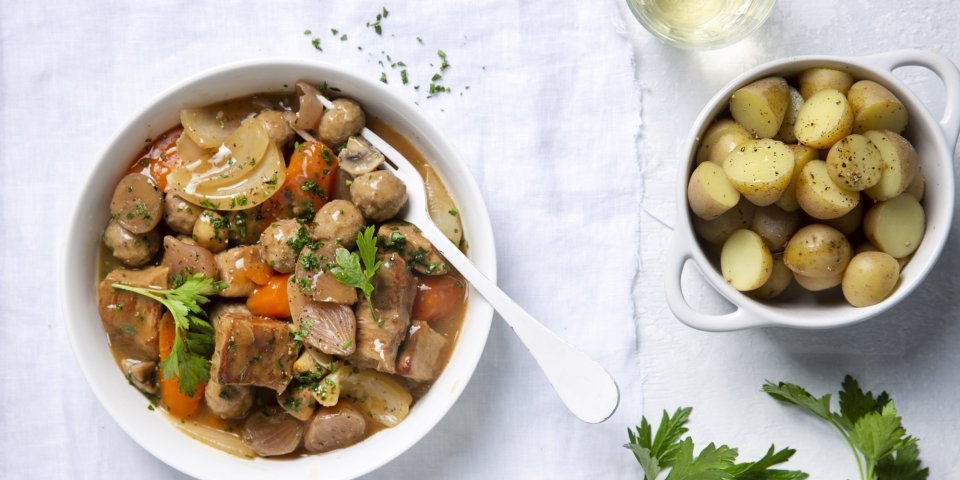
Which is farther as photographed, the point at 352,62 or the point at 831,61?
the point at 352,62

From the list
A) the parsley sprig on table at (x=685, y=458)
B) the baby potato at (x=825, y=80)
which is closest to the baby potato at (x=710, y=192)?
the baby potato at (x=825, y=80)

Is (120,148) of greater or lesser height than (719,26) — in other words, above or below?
below

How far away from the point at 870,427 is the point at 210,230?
7.46 ft

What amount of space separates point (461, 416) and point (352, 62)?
1333 mm

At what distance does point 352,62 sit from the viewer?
3.03 metres

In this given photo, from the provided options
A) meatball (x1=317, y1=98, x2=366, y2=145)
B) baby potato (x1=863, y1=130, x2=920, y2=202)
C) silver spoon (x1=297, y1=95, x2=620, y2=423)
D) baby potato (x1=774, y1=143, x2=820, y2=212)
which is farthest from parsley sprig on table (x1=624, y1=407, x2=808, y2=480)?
meatball (x1=317, y1=98, x2=366, y2=145)

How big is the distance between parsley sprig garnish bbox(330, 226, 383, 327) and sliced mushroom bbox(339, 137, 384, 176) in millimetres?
235

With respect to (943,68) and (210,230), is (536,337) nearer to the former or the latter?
(210,230)

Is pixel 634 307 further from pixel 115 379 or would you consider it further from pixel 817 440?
pixel 115 379

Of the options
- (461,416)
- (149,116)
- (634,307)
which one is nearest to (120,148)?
(149,116)

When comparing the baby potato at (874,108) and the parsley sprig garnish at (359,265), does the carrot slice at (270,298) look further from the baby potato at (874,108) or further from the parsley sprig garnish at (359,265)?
the baby potato at (874,108)

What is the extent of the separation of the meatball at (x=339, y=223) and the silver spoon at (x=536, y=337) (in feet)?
0.69

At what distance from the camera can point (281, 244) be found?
266 cm

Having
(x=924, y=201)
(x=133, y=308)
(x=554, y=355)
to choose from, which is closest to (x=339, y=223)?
(x=133, y=308)
